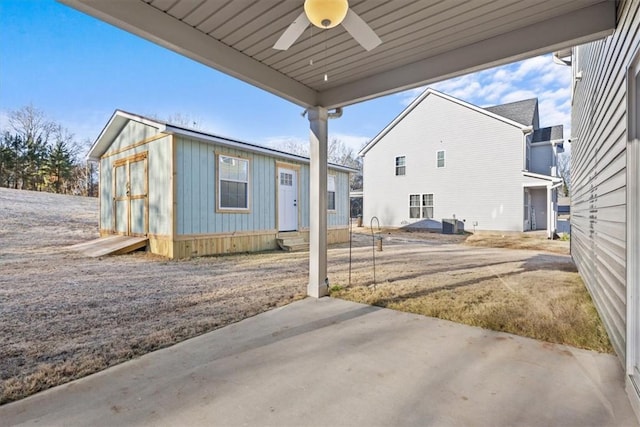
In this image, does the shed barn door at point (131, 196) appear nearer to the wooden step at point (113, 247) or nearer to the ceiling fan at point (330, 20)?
the wooden step at point (113, 247)

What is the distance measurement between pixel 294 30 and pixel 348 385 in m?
2.61

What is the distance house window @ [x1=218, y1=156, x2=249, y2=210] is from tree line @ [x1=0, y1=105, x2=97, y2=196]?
21.2m

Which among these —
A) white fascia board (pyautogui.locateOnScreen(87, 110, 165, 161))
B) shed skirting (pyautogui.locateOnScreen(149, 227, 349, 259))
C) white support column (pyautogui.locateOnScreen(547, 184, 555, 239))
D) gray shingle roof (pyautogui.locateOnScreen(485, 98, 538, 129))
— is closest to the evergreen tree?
white fascia board (pyautogui.locateOnScreen(87, 110, 165, 161))

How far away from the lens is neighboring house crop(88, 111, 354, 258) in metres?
7.07

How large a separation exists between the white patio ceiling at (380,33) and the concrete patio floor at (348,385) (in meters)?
2.54

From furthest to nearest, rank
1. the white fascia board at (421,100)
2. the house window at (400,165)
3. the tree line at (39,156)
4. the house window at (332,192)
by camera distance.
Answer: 1. the tree line at (39,156)
2. the house window at (400,165)
3. the white fascia board at (421,100)
4. the house window at (332,192)

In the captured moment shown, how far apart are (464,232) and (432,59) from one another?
1261 centimetres

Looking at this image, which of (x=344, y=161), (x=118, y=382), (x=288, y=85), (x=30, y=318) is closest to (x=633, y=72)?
(x=288, y=85)

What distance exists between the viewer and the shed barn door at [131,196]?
7.91 meters

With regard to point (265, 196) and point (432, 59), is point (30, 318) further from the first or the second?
point (265, 196)

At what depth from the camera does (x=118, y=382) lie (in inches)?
78.8

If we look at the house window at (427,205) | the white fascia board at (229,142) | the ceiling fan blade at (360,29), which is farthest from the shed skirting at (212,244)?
the house window at (427,205)

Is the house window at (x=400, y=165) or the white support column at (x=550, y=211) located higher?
the house window at (x=400, y=165)

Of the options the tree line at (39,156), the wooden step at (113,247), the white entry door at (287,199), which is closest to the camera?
the wooden step at (113,247)
